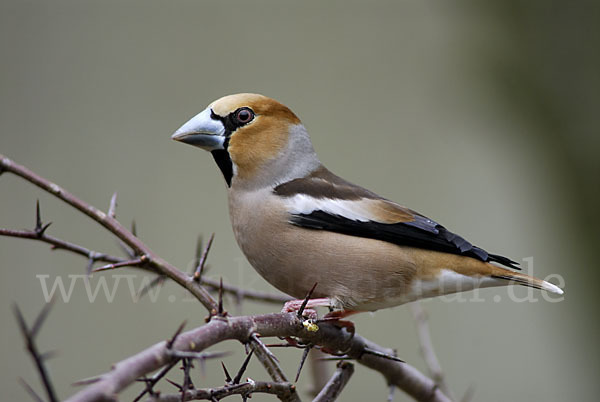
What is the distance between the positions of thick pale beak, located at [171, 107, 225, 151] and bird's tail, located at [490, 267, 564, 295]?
111 centimetres

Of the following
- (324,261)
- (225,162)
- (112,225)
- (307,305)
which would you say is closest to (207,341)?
(112,225)

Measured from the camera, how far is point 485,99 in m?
4.51

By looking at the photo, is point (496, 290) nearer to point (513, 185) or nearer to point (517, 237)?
point (517, 237)

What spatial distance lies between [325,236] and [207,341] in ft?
3.68

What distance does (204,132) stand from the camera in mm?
2211

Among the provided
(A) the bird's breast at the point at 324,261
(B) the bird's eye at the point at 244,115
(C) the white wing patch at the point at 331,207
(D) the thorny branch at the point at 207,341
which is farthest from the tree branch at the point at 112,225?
(B) the bird's eye at the point at 244,115

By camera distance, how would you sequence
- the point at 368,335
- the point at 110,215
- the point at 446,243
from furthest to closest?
the point at 368,335, the point at 446,243, the point at 110,215

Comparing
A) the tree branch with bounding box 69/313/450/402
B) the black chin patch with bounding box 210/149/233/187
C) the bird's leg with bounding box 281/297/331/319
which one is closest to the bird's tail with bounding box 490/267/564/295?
the tree branch with bounding box 69/313/450/402

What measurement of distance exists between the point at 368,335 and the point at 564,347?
1411 mm

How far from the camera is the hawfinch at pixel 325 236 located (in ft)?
7.09

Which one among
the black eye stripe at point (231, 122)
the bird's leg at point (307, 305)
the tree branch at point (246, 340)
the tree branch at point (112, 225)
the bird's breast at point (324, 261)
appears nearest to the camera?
the tree branch at point (246, 340)

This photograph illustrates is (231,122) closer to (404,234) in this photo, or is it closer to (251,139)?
(251,139)

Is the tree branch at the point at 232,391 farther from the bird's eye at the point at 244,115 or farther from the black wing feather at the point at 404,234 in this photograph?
the bird's eye at the point at 244,115

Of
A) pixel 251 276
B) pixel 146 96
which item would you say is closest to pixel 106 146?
pixel 146 96
